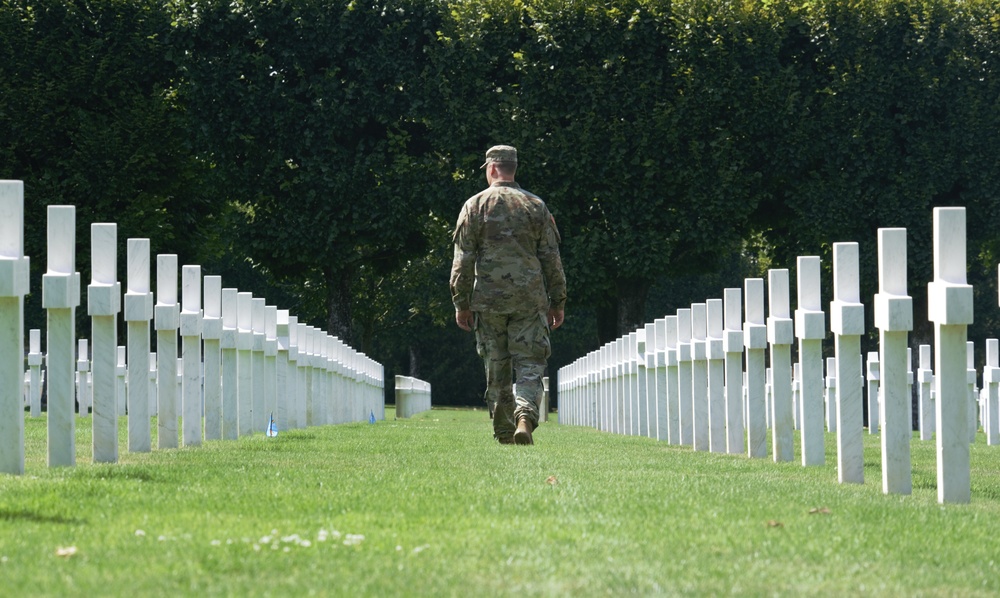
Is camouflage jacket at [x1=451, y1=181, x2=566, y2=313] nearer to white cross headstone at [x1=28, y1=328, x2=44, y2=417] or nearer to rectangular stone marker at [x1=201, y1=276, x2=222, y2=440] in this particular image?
rectangular stone marker at [x1=201, y1=276, x2=222, y2=440]

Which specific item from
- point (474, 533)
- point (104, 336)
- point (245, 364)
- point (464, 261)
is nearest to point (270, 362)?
point (245, 364)

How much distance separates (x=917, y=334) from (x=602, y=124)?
861cm

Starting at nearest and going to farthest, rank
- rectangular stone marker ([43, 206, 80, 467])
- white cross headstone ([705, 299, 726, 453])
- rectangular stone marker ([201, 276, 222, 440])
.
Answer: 1. rectangular stone marker ([43, 206, 80, 467])
2. rectangular stone marker ([201, 276, 222, 440])
3. white cross headstone ([705, 299, 726, 453])

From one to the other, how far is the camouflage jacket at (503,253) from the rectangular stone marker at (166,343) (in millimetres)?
2209

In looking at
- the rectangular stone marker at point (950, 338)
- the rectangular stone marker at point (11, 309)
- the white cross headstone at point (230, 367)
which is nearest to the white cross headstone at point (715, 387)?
the white cross headstone at point (230, 367)

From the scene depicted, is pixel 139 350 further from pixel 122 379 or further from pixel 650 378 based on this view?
pixel 122 379

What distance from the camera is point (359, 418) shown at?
32750mm

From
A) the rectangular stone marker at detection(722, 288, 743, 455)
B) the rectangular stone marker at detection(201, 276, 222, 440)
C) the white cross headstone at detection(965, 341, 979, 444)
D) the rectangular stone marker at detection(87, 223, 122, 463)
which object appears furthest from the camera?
the white cross headstone at detection(965, 341, 979, 444)

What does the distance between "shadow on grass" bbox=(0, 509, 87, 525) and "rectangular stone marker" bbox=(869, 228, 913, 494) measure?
401 centimetres

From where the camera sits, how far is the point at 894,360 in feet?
26.1

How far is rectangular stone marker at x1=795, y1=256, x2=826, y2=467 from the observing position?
33.3 ft

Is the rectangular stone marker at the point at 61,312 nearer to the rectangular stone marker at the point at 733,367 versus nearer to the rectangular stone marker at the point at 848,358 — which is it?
the rectangular stone marker at the point at 848,358

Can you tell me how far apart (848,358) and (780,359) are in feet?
8.13

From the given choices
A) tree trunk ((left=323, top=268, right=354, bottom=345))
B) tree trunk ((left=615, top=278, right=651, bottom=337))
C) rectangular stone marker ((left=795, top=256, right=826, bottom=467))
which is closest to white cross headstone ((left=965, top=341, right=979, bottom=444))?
rectangular stone marker ((left=795, top=256, right=826, bottom=467))
